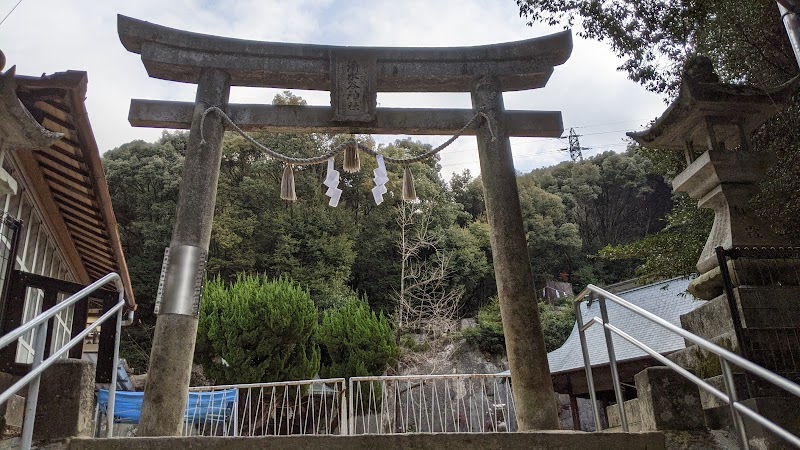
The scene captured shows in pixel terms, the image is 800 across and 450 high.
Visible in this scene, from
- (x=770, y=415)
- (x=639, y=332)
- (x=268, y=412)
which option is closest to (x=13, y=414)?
(x=770, y=415)

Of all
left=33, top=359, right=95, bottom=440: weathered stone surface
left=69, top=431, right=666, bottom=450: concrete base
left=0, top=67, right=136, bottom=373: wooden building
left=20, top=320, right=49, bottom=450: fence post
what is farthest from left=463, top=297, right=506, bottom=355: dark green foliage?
left=20, top=320, right=49, bottom=450: fence post

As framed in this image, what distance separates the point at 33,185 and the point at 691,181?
7.21 meters

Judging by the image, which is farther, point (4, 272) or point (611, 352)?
point (4, 272)

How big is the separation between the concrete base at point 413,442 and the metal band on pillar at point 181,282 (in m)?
2.12

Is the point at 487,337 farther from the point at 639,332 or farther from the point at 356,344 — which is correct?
the point at 639,332

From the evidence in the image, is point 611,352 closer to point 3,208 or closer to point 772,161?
point 772,161

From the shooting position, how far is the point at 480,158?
6.27m

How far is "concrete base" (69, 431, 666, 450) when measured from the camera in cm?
307

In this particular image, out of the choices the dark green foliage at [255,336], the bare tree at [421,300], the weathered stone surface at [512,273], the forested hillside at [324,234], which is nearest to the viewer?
the weathered stone surface at [512,273]

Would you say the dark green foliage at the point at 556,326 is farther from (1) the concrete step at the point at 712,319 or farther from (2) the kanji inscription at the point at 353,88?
(1) the concrete step at the point at 712,319

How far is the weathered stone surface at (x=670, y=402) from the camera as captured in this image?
3.43 m

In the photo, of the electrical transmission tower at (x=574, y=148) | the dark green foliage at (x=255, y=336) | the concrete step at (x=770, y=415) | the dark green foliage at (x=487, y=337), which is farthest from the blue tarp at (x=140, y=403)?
the electrical transmission tower at (x=574, y=148)

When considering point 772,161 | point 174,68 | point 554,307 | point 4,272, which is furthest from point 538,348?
point 554,307

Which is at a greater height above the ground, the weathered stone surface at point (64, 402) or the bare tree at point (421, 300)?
the bare tree at point (421, 300)
